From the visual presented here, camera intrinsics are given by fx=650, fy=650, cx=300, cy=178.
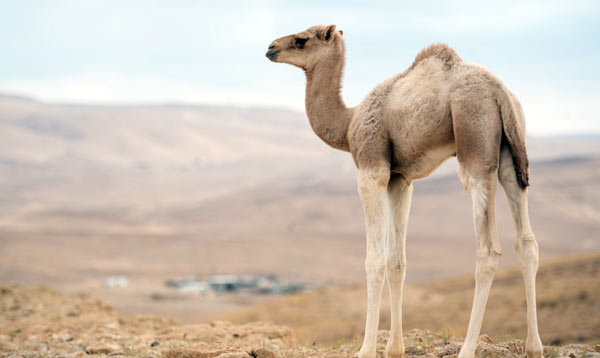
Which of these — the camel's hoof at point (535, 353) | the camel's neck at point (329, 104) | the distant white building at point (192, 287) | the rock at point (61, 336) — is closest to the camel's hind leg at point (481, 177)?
the camel's hoof at point (535, 353)

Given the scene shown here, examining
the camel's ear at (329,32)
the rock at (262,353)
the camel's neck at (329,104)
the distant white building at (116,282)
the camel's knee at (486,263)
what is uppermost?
the camel's ear at (329,32)

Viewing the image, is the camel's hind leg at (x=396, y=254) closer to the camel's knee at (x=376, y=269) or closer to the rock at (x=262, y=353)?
the camel's knee at (x=376, y=269)

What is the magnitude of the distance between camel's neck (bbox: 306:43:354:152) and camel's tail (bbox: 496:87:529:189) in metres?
2.10

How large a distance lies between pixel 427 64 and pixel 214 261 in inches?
2219

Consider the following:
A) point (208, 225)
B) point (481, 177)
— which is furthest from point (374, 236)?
point (208, 225)

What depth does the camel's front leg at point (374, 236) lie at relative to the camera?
8023 mm

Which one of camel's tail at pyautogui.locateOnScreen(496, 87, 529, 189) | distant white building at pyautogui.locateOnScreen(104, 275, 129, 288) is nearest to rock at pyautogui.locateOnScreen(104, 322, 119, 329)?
camel's tail at pyautogui.locateOnScreen(496, 87, 529, 189)

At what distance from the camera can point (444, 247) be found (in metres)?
69.2

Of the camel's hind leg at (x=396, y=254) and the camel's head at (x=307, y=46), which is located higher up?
the camel's head at (x=307, y=46)

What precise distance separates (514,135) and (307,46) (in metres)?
3.24

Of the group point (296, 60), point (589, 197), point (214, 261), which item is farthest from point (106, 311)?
point (589, 197)

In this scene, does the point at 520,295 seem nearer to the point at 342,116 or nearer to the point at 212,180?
the point at 342,116

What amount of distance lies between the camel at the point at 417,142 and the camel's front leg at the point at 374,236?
0.04 ft

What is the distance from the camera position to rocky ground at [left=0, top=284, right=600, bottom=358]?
30.8 ft
